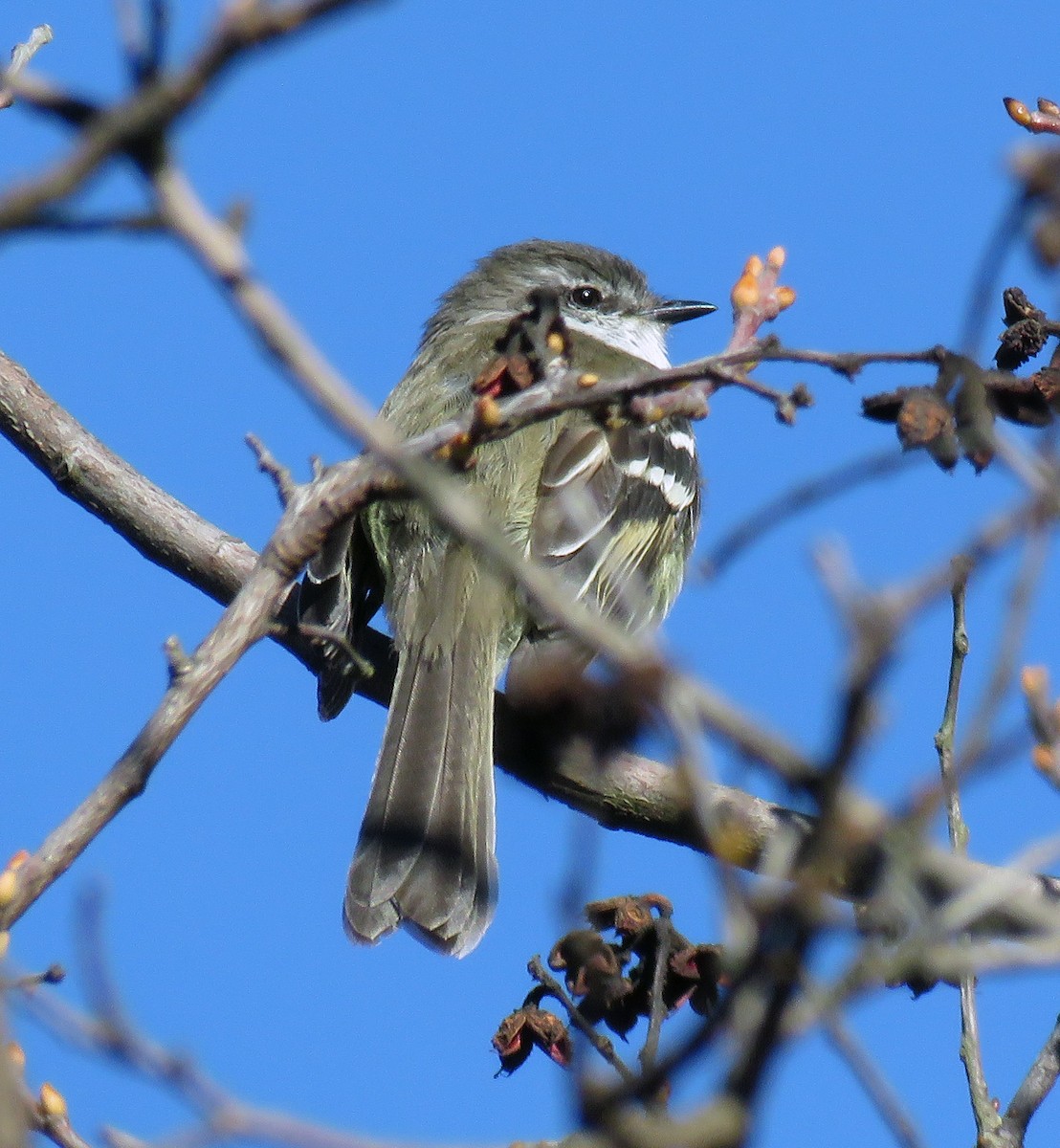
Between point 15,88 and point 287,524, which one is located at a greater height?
point 287,524

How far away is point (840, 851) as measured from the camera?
147cm

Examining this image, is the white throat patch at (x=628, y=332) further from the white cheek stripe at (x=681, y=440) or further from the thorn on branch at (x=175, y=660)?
the thorn on branch at (x=175, y=660)

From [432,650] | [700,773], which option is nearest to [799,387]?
[700,773]

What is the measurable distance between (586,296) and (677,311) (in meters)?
0.43

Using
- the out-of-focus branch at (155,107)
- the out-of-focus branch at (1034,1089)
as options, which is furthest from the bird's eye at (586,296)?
the out-of-focus branch at (155,107)

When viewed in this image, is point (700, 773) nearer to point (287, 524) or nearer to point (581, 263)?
point (287, 524)

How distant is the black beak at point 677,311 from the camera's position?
7.82 meters

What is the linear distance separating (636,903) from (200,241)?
2.23 meters

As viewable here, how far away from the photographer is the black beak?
782 centimetres

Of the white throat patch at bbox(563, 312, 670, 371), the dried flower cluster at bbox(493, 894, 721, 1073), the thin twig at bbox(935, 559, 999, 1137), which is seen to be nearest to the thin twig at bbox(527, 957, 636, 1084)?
the dried flower cluster at bbox(493, 894, 721, 1073)

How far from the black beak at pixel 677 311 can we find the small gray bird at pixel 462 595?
132cm

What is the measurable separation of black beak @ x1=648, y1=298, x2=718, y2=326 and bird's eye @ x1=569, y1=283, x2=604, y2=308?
0.83ft

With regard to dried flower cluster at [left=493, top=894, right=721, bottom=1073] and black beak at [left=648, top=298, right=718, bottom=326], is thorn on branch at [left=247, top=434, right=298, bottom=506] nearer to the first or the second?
dried flower cluster at [left=493, top=894, right=721, bottom=1073]

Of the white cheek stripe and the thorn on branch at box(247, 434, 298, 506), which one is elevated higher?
the white cheek stripe
